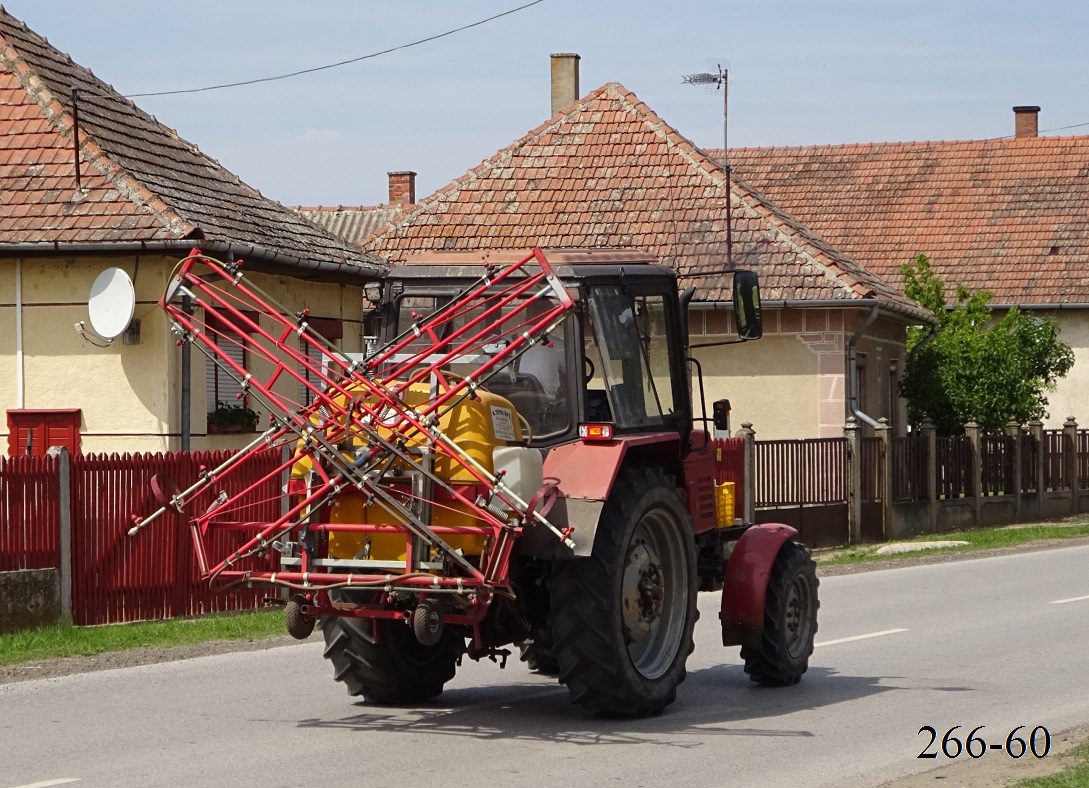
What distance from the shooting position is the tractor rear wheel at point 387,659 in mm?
9891

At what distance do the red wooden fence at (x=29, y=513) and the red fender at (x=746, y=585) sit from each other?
6.34 m

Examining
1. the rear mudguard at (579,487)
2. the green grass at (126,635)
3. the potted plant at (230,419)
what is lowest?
the green grass at (126,635)

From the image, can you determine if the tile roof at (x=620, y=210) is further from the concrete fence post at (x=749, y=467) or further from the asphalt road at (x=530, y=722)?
the asphalt road at (x=530, y=722)

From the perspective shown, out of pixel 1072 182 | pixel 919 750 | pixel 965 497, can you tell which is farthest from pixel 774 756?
pixel 1072 182

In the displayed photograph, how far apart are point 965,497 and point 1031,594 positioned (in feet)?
41.6

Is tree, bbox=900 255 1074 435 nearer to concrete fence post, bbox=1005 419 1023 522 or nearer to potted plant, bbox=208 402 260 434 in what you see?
concrete fence post, bbox=1005 419 1023 522

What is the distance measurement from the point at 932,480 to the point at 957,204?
14361 mm

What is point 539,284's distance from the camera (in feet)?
31.0

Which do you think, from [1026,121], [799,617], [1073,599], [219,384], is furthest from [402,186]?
[799,617]

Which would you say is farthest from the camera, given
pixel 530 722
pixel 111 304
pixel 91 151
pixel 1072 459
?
pixel 1072 459

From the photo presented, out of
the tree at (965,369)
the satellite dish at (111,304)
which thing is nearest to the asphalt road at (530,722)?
the satellite dish at (111,304)

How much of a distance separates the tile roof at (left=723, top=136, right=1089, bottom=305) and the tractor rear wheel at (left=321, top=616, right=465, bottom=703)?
30048 mm

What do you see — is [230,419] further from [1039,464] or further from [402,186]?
[402,186]

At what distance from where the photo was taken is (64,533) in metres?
14.6
